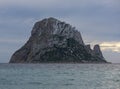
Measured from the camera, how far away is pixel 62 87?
69000 millimetres

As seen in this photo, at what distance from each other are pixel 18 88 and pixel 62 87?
303 inches

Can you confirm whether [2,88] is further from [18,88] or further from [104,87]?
[104,87]

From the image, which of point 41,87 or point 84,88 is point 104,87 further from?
point 41,87

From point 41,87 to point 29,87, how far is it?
209cm

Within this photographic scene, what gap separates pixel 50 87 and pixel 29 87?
3.65m

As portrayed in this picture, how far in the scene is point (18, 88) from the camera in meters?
67.2

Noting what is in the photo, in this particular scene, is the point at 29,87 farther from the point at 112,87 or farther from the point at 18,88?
the point at 112,87

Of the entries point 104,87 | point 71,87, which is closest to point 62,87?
point 71,87

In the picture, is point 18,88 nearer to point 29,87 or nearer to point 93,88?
point 29,87

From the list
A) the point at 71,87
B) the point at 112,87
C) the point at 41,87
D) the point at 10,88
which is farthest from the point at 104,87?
the point at 10,88

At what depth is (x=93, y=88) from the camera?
67.5 metres

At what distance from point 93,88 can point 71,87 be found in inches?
175

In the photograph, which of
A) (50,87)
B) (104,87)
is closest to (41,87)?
(50,87)

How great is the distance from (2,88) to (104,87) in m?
17.7
